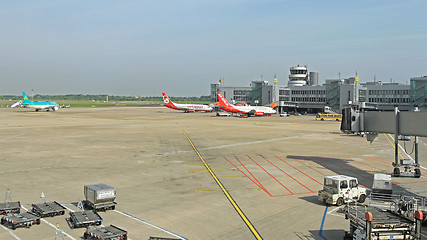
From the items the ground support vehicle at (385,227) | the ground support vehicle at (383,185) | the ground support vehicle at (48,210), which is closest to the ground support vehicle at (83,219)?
the ground support vehicle at (48,210)

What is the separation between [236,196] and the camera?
1160 inches

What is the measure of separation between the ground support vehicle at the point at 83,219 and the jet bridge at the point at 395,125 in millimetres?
28464

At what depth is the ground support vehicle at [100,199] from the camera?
2522 centimetres

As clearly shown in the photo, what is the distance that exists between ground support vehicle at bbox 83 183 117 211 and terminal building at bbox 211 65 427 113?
117 metres

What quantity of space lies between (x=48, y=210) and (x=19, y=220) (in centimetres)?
215

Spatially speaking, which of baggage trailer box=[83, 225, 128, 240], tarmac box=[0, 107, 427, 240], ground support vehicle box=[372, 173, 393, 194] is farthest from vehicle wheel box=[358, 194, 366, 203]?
baggage trailer box=[83, 225, 128, 240]

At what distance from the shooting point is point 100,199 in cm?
2527

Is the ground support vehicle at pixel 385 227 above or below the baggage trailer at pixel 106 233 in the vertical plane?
above

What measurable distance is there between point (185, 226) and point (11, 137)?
2347 inches

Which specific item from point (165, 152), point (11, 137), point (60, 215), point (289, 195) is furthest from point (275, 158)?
point (11, 137)

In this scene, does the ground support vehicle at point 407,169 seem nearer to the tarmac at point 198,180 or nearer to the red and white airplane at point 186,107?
the tarmac at point 198,180

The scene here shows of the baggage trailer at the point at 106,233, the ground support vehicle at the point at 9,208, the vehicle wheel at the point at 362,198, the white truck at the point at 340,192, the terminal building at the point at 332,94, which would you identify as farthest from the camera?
the terminal building at the point at 332,94

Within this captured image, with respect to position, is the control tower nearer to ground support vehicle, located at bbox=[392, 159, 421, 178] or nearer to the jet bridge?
the jet bridge

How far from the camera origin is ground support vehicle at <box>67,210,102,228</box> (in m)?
→ 21.9
